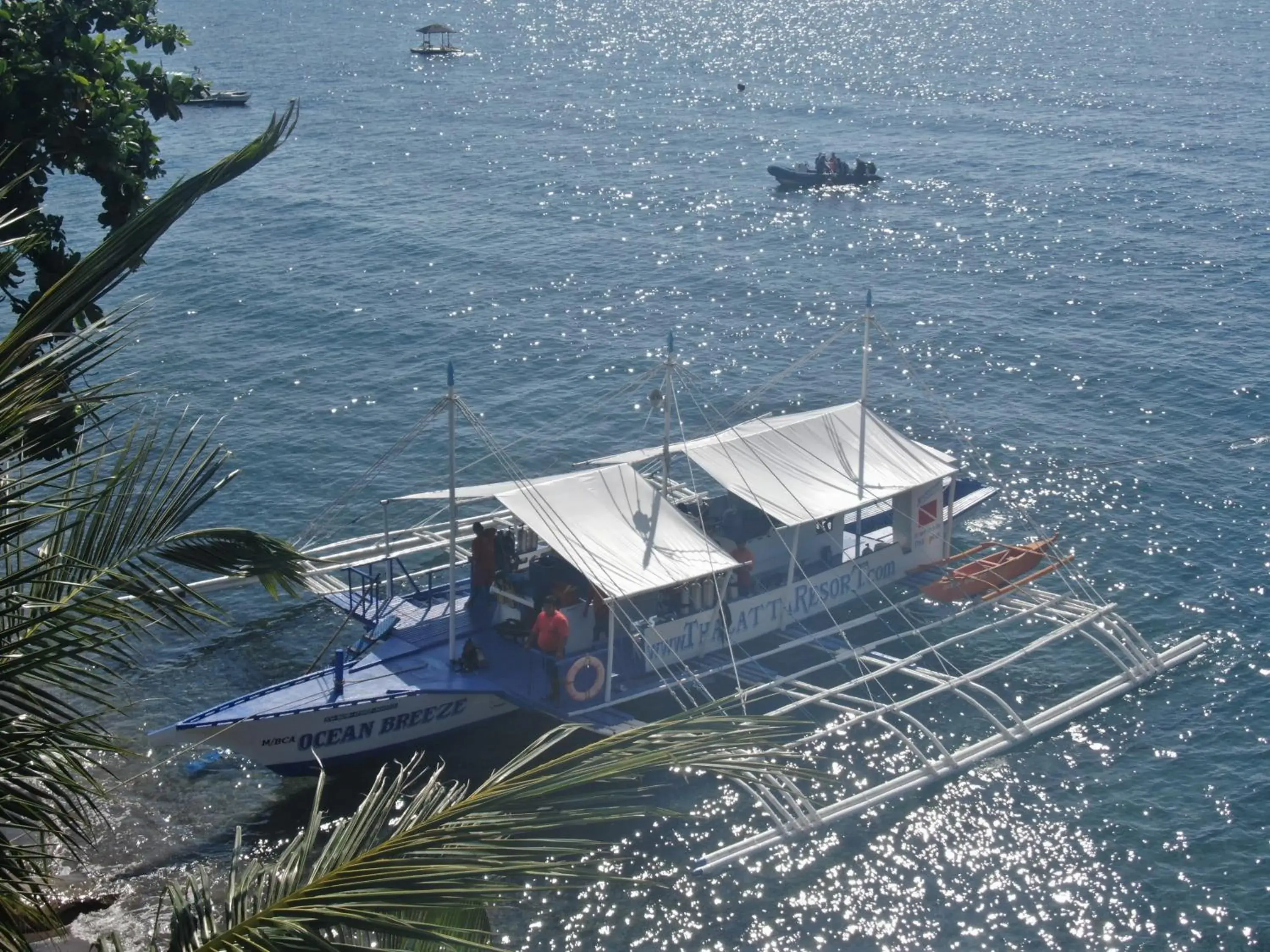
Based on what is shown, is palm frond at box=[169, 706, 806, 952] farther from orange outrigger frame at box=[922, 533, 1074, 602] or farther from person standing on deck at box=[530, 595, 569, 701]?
orange outrigger frame at box=[922, 533, 1074, 602]

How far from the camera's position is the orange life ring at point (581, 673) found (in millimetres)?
25719

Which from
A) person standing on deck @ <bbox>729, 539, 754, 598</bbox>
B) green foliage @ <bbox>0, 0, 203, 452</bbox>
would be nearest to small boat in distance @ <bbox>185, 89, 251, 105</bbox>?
person standing on deck @ <bbox>729, 539, 754, 598</bbox>

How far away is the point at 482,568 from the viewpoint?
90.9 feet

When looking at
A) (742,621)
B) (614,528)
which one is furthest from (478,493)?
(742,621)

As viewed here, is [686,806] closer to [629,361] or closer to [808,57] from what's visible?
[629,361]

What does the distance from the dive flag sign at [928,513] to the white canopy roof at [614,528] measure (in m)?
6.62

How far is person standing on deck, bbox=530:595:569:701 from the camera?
25641 millimetres

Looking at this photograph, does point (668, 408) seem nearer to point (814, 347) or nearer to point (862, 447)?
point (862, 447)

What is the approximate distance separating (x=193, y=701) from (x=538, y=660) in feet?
25.0

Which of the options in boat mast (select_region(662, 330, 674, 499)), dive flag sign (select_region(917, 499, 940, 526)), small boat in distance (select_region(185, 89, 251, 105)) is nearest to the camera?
boat mast (select_region(662, 330, 674, 499))

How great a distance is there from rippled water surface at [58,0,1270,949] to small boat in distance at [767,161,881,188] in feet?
3.56

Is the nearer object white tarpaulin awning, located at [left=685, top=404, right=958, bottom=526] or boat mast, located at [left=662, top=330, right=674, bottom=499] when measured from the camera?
boat mast, located at [left=662, top=330, right=674, bottom=499]

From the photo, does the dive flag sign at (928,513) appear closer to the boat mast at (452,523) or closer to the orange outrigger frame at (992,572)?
the orange outrigger frame at (992,572)

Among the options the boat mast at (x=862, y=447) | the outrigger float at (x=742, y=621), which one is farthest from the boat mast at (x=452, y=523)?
the boat mast at (x=862, y=447)
